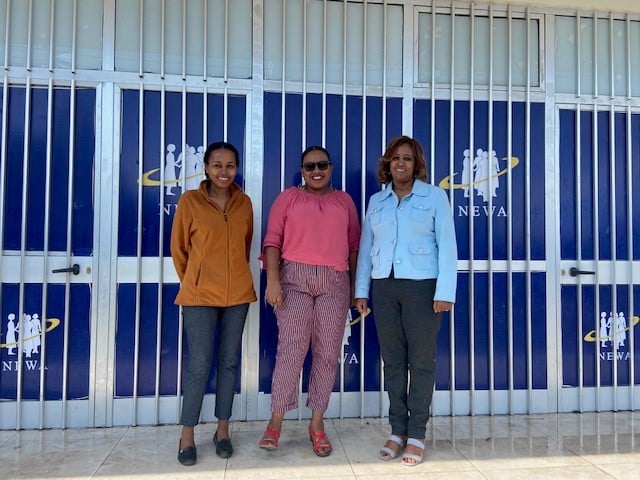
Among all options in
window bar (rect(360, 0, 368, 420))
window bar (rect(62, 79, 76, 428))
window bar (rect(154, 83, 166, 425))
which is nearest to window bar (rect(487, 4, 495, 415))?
window bar (rect(360, 0, 368, 420))

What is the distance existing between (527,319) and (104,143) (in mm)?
3043

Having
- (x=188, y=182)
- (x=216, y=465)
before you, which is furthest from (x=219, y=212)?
(x=216, y=465)

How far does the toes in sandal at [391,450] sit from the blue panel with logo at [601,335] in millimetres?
1506

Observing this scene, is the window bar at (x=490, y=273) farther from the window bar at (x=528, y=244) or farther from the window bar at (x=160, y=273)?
the window bar at (x=160, y=273)

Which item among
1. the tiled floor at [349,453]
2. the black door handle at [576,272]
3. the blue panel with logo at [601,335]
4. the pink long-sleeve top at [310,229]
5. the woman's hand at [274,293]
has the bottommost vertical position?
the tiled floor at [349,453]

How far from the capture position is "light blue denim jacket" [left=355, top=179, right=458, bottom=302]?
8.75 feet

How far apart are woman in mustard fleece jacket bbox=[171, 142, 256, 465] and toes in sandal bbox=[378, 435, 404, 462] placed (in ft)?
2.72

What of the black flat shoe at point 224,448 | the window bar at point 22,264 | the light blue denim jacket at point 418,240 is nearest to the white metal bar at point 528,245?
the light blue denim jacket at point 418,240

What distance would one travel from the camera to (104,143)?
3250mm

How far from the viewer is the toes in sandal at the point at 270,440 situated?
281 cm

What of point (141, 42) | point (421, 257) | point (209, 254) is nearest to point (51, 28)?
point (141, 42)

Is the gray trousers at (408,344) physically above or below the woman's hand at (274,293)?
below

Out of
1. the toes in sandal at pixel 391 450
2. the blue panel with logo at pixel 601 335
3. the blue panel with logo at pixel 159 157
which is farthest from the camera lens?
the blue panel with logo at pixel 601 335

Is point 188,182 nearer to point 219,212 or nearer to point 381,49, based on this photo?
point 219,212
